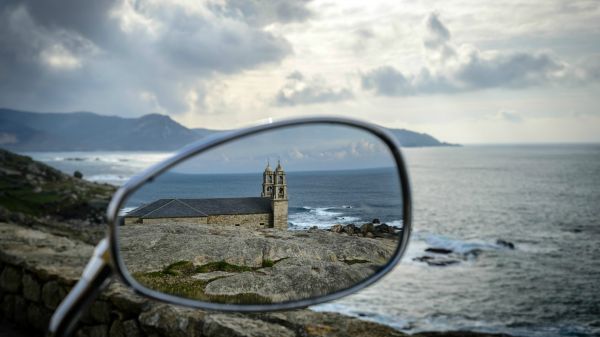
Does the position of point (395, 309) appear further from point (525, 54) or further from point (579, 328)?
point (525, 54)

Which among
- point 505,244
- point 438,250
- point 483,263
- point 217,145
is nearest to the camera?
point 217,145

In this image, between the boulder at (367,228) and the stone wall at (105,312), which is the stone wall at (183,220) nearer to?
the boulder at (367,228)

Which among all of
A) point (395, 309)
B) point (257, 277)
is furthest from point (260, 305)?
point (395, 309)

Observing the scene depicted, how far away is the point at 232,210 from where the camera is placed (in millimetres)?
1491

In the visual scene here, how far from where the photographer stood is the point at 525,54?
16112 cm

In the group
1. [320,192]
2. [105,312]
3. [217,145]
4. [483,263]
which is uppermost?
[217,145]

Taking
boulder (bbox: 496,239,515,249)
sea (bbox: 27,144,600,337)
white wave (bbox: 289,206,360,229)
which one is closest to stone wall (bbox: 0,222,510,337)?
sea (bbox: 27,144,600,337)

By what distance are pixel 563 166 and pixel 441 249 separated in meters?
123

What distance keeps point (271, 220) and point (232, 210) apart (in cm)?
14

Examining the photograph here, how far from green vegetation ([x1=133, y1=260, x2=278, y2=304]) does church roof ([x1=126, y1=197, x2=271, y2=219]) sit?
0.59ft

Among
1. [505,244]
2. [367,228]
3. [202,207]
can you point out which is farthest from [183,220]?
[505,244]

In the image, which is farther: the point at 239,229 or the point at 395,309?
the point at 395,309

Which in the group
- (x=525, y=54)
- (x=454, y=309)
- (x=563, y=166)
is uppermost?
(x=525, y=54)

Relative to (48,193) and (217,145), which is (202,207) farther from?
(48,193)
